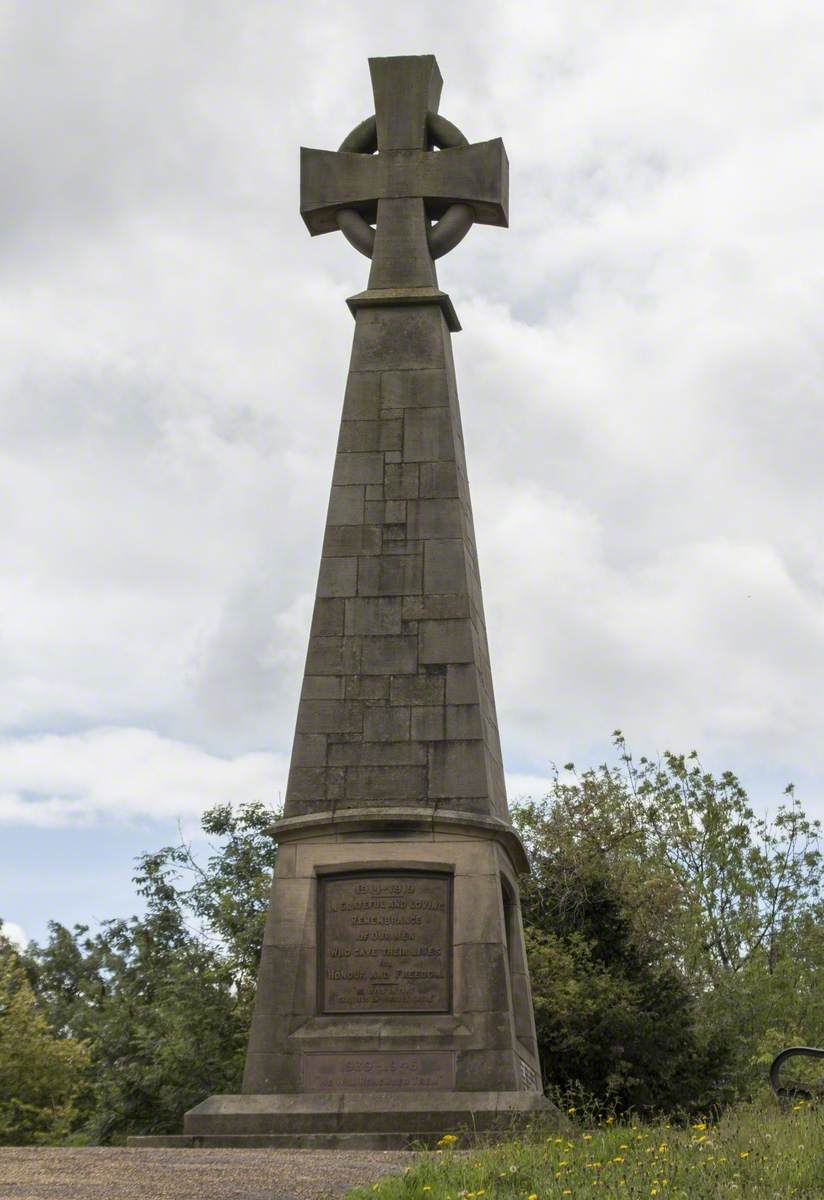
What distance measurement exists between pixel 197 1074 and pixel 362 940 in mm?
7977

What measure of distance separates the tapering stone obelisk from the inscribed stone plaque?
15mm

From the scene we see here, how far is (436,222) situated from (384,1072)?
9.80 meters

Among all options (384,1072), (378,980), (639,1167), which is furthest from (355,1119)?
(639,1167)

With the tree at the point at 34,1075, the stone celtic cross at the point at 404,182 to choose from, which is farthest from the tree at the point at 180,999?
→ the stone celtic cross at the point at 404,182

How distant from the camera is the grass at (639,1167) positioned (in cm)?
891

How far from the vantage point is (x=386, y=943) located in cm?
1527

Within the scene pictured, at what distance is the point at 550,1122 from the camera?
43.5 feet

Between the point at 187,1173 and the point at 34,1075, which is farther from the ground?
the point at 34,1075

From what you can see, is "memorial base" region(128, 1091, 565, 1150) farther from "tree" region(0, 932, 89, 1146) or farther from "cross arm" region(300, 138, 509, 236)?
"tree" region(0, 932, 89, 1146)

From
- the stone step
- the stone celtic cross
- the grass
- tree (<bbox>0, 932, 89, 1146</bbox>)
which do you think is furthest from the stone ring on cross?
tree (<bbox>0, 932, 89, 1146</bbox>)

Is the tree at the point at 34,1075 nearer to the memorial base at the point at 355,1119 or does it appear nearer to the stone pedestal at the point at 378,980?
the stone pedestal at the point at 378,980

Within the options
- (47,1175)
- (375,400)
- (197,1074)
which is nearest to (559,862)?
(197,1074)

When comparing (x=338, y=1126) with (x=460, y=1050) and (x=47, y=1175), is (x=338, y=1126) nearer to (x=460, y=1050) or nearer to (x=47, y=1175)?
(x=460, y=1050)

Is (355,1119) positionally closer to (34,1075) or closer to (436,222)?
(436,222)
